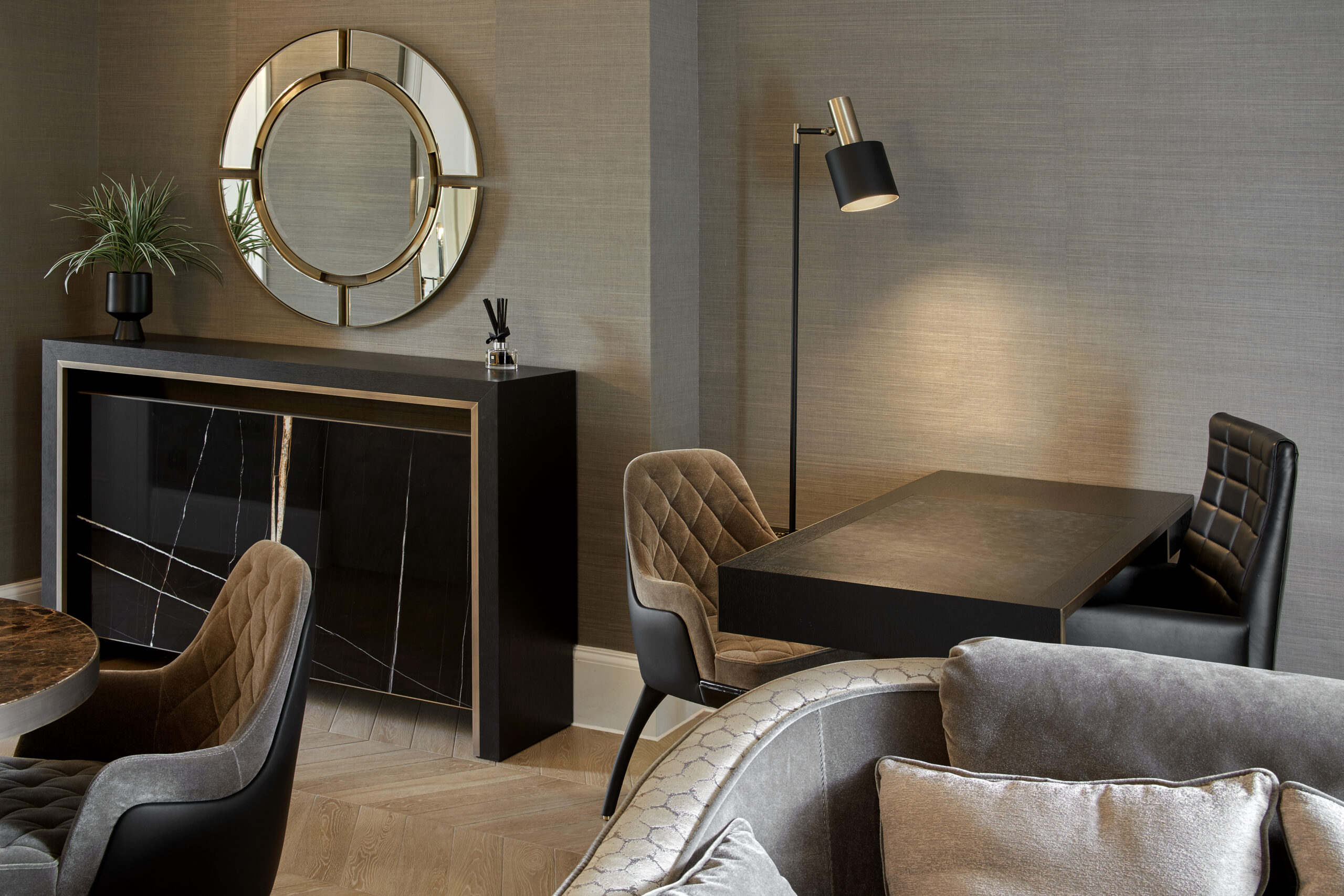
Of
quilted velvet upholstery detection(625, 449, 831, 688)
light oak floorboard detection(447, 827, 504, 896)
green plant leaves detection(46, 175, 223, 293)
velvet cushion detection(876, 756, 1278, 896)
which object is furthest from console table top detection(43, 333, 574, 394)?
velvet cushion detection(876, 756, 1278, 896)

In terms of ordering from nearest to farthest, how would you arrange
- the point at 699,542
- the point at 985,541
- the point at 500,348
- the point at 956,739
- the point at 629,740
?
the point at 956,739 < the point at 985,541 < the point at 629,740 < the point at 699,542 < the point at 500,348

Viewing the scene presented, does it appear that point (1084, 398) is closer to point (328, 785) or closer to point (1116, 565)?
point (1116, 565)

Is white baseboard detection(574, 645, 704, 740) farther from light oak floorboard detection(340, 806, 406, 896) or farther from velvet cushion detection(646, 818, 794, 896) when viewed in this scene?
velvet cushion detection(646, 818, 794, 896)

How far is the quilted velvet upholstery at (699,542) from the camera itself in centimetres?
256

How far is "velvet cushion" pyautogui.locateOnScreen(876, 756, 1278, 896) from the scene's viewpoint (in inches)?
48.6

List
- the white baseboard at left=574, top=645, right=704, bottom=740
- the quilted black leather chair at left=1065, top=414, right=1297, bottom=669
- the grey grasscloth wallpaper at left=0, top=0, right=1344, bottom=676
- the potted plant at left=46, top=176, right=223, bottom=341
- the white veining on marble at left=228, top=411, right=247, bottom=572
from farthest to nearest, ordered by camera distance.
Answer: the potted plant at left=46, top=176, right=223, bottom=341
the white veining on marble at left=228, top=411, right=247, bottom=572
the white baseboard at left=574, top=645, right=704, bottom=740
the grey grasscloth wallpaper at left=0, top=0, right=1344, bottom=676
the quilted black leather chair at left=1065, top=414, right=1297, bottom=669

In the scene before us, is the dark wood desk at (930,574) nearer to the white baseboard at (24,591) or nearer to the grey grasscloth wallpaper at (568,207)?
the grey grasscloth wallpaper at (568,207)

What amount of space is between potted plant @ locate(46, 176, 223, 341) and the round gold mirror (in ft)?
0.71

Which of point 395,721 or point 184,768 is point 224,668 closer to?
point 184,768

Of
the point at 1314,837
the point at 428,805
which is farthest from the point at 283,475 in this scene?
the point at 1314,837

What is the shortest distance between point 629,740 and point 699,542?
1.68ft

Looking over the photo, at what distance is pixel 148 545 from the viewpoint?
366 centimetres

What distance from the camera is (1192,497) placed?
114 inches

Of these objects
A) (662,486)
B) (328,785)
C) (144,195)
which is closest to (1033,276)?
(662,486)
